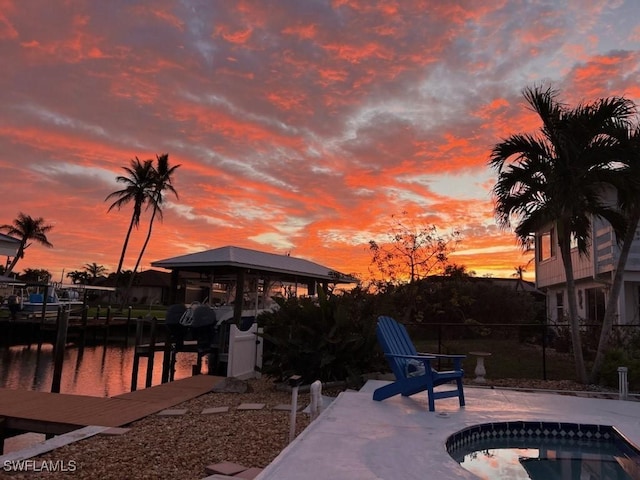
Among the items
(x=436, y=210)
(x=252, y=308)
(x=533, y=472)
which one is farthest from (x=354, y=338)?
(x=436, y=210)

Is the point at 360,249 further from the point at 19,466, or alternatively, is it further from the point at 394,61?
the point at 19,466

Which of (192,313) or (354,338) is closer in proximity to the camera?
(354,338)

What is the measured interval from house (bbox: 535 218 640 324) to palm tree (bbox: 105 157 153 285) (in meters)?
30.1

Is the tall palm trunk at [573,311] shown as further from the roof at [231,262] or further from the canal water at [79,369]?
the canal water at [79,369]

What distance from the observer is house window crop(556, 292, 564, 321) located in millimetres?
17500

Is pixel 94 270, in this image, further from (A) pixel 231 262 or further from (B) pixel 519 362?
(B) pixel 519 362

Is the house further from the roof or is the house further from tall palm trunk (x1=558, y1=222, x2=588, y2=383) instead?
the roof

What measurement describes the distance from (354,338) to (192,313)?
22.8ft

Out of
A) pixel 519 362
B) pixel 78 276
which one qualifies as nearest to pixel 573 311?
pixel 519 362

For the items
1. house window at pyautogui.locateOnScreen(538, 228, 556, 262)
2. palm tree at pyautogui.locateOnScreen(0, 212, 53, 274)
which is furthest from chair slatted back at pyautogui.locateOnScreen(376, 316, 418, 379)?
palm tree at pyautogui.locateOnScreen(0, 212, 53, 274)

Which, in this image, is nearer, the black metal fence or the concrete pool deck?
the concrete pool deck

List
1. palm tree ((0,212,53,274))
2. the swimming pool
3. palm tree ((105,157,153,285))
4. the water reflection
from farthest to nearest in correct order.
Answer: palm tree ((0,212,53,274)), palm tree ((105,157,153,285)), the water reflection, the swimming pool

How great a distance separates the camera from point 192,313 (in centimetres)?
1370

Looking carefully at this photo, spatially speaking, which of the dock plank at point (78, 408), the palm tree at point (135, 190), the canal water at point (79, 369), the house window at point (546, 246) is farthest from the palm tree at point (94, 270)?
the dock plank at point (78, 408)
